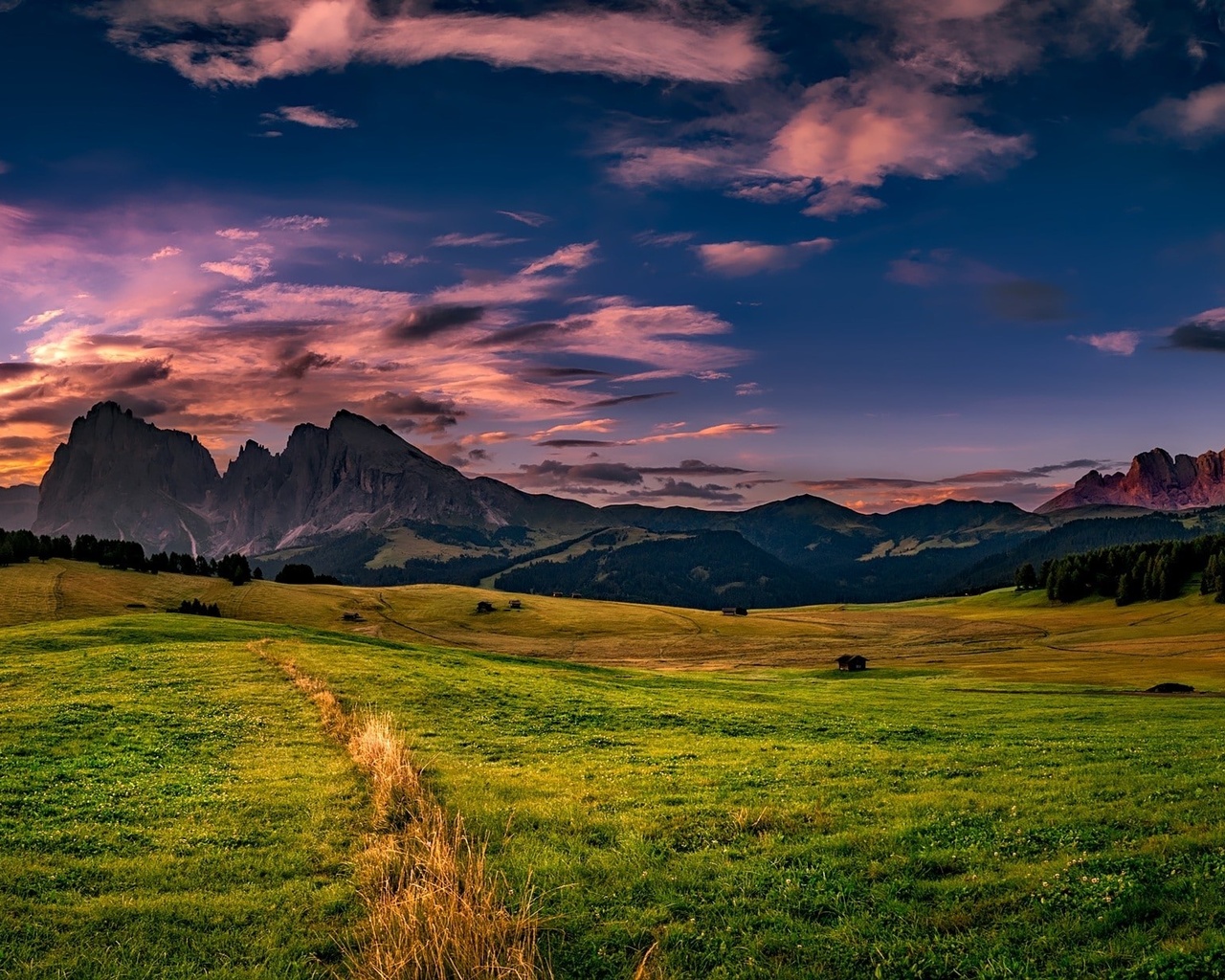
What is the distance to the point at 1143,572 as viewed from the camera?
174125 mm

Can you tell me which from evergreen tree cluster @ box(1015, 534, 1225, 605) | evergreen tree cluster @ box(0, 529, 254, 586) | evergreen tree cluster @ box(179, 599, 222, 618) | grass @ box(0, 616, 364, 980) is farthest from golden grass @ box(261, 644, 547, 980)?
evergreen tree cluster @ box(1015, 534, 1225, 605)

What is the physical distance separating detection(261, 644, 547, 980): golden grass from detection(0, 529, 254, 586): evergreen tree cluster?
16625cm

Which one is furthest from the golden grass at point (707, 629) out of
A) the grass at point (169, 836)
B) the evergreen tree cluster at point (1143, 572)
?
the grass at point (169, 836)

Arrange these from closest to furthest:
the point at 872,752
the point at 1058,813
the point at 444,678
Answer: the point at 1058,813
the point at 872,752
the point at 444,678

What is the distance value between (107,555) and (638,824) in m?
186

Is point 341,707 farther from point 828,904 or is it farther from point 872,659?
point 872,659

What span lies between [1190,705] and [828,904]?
46011 millimetres

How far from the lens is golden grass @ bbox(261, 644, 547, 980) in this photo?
33.5 ft

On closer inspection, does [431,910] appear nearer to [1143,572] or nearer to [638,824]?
[638,824]

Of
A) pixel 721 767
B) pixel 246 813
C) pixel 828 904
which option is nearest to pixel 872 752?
pixel 721 767

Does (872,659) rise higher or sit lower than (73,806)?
lower

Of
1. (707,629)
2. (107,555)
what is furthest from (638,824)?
(107,555)

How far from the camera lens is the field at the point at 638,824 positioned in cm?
1138

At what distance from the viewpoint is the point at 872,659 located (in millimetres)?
119812
